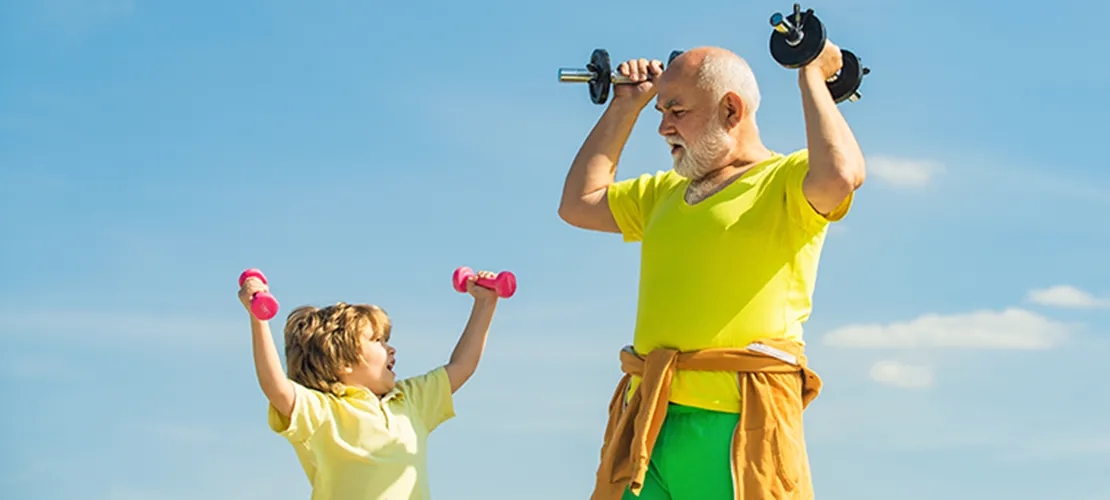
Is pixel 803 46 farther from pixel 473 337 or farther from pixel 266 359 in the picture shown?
pixel 266 359

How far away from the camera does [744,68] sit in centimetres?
407

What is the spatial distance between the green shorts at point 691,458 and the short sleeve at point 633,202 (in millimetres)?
799

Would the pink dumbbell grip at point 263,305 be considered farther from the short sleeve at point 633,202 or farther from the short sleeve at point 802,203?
the short sleeve at point 802,203

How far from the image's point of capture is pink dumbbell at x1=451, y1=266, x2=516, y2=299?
16.3 feet

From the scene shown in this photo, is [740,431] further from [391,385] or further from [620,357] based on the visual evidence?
[391,385]

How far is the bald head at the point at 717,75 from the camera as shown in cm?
402

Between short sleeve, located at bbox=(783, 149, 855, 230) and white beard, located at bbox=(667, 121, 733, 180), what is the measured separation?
260 mm

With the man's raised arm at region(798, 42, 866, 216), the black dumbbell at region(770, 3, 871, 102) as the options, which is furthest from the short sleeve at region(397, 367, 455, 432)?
the black dumbbell at region(770, 3, 871, 102)

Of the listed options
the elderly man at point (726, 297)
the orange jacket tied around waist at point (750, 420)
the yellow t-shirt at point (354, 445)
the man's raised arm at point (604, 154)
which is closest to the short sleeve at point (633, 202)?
the man's raised arm at point (604, 154)

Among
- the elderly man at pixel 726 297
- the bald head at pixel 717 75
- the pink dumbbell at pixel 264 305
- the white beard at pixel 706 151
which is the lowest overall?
the elderly man at pixel 726 297

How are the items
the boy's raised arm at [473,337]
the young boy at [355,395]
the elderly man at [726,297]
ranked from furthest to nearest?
the boy's raised arm at [473,337], the young boy at [355,395], the elderly man at [726,297]

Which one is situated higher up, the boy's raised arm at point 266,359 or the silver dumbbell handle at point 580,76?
the silver dumbbell handle at point 580,76

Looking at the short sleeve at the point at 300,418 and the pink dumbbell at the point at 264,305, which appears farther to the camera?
the short sleeve at the point at 300,418

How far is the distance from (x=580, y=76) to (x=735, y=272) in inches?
46.7
